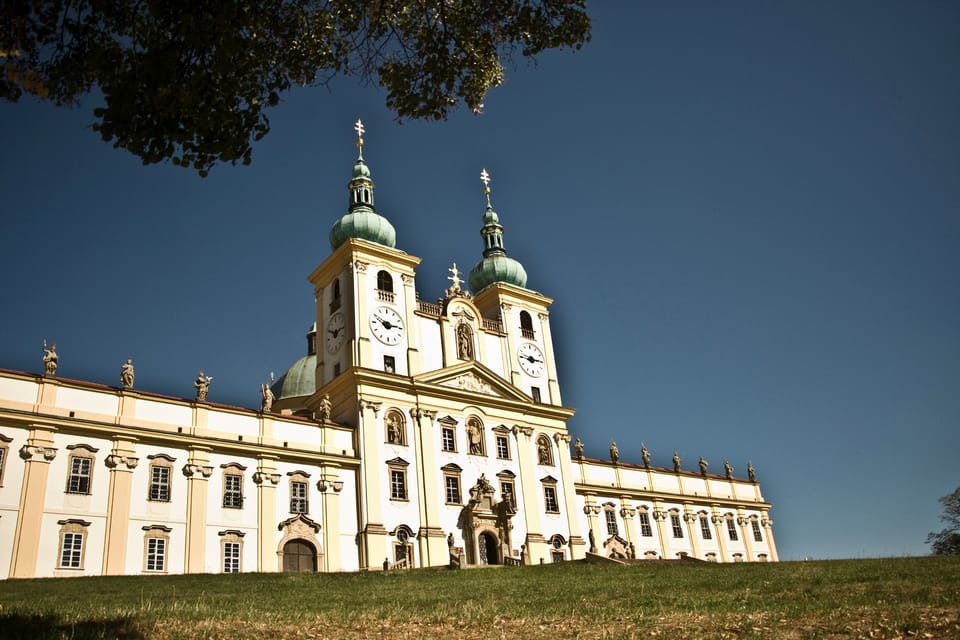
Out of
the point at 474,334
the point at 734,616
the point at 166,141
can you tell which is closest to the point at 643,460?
the point at 474,334

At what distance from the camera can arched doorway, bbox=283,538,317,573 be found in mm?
39531

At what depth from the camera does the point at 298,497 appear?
1625 inches

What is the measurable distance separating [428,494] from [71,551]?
18175 millimetres

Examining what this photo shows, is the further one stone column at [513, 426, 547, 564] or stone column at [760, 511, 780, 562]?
stone column at [760, 511, 780, 562]

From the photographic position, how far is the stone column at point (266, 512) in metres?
38.7

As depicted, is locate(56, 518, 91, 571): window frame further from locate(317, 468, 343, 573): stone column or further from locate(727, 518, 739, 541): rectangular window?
locate(727, 518, 739, 541): rectangular window

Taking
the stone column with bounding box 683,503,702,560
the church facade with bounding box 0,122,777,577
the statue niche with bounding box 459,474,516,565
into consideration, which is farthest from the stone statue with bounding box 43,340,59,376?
the stone column with bounding box 683,503,702,560

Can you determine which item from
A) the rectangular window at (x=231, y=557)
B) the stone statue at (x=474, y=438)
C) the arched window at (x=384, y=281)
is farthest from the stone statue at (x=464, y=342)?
the rectangular window at (x=231, y=557)

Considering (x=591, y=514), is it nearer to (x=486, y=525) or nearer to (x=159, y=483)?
(x=486, y=525)

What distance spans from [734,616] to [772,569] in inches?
493

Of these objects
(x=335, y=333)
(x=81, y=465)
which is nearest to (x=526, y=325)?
(x=335, y=333)

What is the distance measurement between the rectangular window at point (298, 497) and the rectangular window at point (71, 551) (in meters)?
10.2

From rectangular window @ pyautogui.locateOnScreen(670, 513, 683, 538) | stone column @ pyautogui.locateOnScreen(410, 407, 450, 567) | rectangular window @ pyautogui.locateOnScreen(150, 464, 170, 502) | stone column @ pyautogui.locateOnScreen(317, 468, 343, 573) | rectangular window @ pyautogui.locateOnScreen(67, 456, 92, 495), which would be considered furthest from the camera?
rectangular window @ pyautogui.locateOnScreen(670, 513, 683, 538)

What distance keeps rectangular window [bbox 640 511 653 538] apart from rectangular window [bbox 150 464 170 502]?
3480cm
